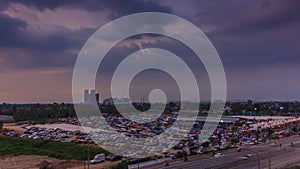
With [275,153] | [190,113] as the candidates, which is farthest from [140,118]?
[275,153]

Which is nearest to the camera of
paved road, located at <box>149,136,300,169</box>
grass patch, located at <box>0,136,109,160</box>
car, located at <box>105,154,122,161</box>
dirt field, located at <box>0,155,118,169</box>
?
paved road, located at <box>149,136,300,169</box>

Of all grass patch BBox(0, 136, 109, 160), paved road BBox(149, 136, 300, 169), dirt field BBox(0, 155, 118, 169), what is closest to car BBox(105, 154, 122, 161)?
dirt field BBox(0, 155, 118, 169)

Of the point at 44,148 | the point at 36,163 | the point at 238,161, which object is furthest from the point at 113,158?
the point at 44,148

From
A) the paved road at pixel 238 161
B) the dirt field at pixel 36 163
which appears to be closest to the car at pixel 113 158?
the dirt field at pixel 36 163

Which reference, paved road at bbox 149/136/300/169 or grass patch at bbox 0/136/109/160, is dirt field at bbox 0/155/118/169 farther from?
paved road at bbox 149/136/300/169

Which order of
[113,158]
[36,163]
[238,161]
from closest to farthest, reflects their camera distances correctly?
[238,161], [113,158], [36,163]

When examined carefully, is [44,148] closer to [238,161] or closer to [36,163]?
[36,163]
